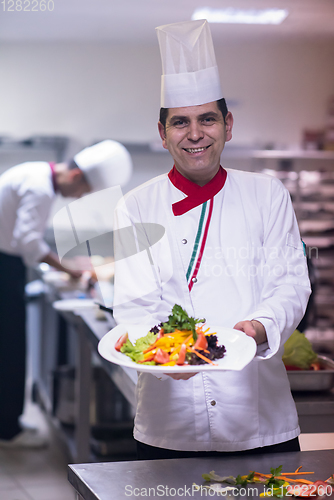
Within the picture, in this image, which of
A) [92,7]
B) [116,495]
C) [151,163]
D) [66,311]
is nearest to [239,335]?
[116,495]

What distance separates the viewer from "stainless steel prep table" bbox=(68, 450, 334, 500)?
110 centimetres

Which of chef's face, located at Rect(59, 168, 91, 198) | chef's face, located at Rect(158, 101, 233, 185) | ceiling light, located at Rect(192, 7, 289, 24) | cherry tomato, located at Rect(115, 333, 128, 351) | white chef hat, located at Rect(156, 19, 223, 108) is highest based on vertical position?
ceiling light, located at Rect(192, 7, 289, 24)

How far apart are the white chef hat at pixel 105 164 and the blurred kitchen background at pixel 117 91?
0.04 m

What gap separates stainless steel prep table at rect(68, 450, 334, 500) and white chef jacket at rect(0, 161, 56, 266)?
72.4 inches

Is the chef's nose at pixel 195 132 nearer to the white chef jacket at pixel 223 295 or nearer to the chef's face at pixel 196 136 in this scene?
the chef's face at pixel 196 136

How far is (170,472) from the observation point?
120 centimetres

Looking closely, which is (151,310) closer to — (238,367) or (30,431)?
(238,367)

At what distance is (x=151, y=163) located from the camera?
3133mm

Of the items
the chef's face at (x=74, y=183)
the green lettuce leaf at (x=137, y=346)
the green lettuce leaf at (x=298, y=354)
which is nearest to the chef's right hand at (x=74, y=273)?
the chef's face at (x=74, y=183)

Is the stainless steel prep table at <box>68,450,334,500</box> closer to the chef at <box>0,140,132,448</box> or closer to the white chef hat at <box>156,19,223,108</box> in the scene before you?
A: the white chef hat at <box>156,19,223,108</box>

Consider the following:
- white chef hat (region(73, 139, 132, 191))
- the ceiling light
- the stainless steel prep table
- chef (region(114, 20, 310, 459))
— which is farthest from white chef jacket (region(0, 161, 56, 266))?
the stainless steel prep table

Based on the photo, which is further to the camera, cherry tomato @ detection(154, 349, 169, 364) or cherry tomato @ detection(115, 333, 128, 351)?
cherry tomato @ detection(115, 333, 128, 351)

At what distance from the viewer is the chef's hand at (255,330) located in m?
1.27

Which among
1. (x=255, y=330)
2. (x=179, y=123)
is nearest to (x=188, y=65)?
(x=179, y=123)
